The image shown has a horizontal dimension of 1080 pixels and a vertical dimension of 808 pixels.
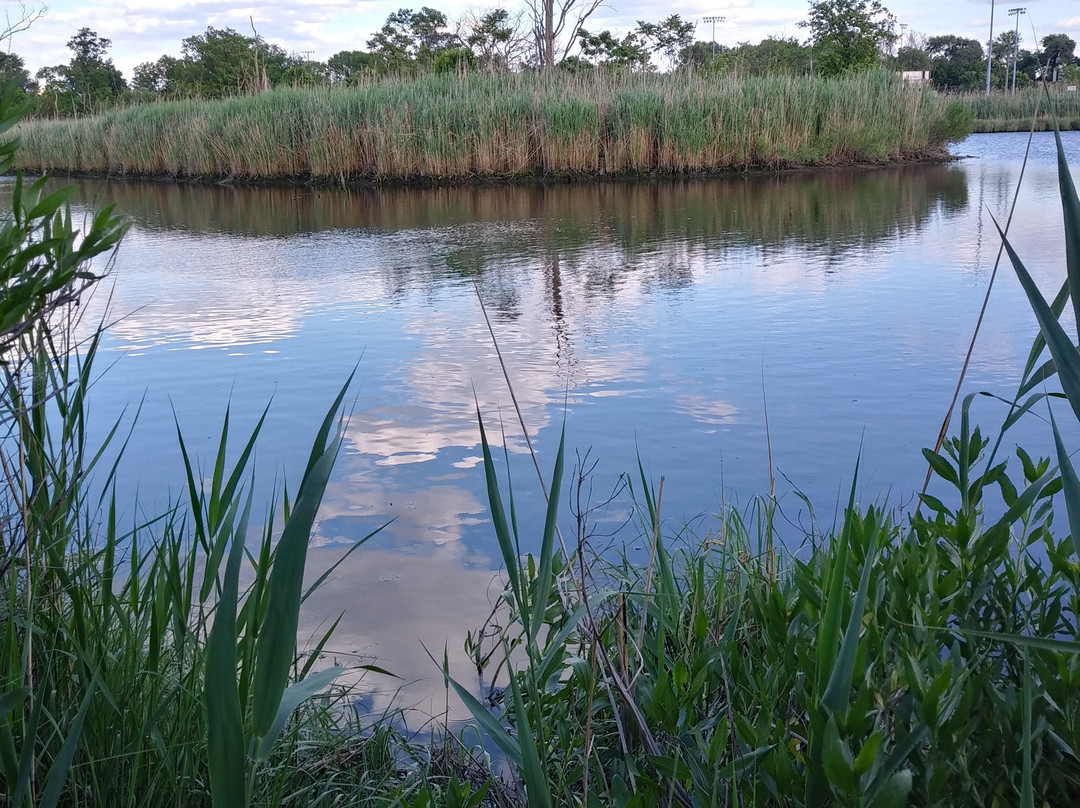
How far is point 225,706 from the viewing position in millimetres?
744

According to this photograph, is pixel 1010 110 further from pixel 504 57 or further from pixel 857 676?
pixel 857 676

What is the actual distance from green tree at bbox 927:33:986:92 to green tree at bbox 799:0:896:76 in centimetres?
1677

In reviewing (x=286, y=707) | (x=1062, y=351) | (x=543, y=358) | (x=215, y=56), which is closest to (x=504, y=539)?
(x=286, y=707)

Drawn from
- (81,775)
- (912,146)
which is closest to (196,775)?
(81,775)

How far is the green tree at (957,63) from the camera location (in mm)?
44812

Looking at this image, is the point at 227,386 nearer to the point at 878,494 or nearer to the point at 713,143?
the point at 878,494

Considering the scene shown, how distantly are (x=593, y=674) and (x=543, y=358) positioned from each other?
9.36 ft

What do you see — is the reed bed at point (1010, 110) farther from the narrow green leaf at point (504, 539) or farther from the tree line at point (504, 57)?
the narrow green leaf at point (504, 539)

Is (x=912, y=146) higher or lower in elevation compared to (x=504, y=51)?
lower

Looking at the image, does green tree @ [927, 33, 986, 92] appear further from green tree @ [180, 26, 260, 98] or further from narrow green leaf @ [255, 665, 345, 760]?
narrow green leaf @ [255, 665, 345, 760]

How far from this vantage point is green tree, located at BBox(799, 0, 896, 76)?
2000 centimetres

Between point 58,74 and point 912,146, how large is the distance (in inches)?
1192

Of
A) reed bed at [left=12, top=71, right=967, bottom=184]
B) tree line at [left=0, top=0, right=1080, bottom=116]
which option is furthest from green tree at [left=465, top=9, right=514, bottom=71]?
reed bed at [left=12, top=71, right=967, bottom=184]

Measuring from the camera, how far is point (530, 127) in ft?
38.1
